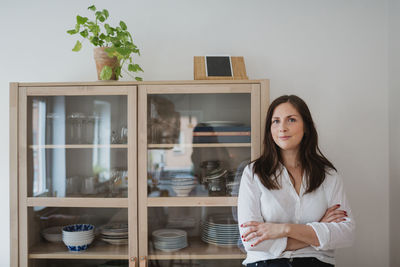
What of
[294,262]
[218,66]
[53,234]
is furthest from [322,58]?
[53,234]

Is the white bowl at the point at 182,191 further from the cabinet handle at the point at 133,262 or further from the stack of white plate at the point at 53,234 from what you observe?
the stack of white plate at the point at 53,234

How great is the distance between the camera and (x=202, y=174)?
1.87 metres

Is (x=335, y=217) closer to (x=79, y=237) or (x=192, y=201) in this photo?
(x=192, y=201)

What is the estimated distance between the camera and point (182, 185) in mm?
1849

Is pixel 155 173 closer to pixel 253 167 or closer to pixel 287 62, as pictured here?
pixel 253 167

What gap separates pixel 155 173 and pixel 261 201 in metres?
0.62

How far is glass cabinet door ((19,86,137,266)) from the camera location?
182cm

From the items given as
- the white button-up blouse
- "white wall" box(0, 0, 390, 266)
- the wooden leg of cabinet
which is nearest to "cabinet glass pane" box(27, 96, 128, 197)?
the wooden leg of cabinet

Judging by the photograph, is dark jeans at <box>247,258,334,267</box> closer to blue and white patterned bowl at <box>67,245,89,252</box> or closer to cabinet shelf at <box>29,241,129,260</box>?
cabinet shelf at <box>29,241,129,260</box>

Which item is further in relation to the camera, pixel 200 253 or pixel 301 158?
pixel 200 253

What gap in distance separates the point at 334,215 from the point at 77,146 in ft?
4.76

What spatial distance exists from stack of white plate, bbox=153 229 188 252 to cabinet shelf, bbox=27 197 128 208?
0.26m

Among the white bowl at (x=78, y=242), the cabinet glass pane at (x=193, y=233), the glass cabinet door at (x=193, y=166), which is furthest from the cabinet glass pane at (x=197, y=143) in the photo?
the white bowl at (x=78, y=242)

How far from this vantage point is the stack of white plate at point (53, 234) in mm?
1921
